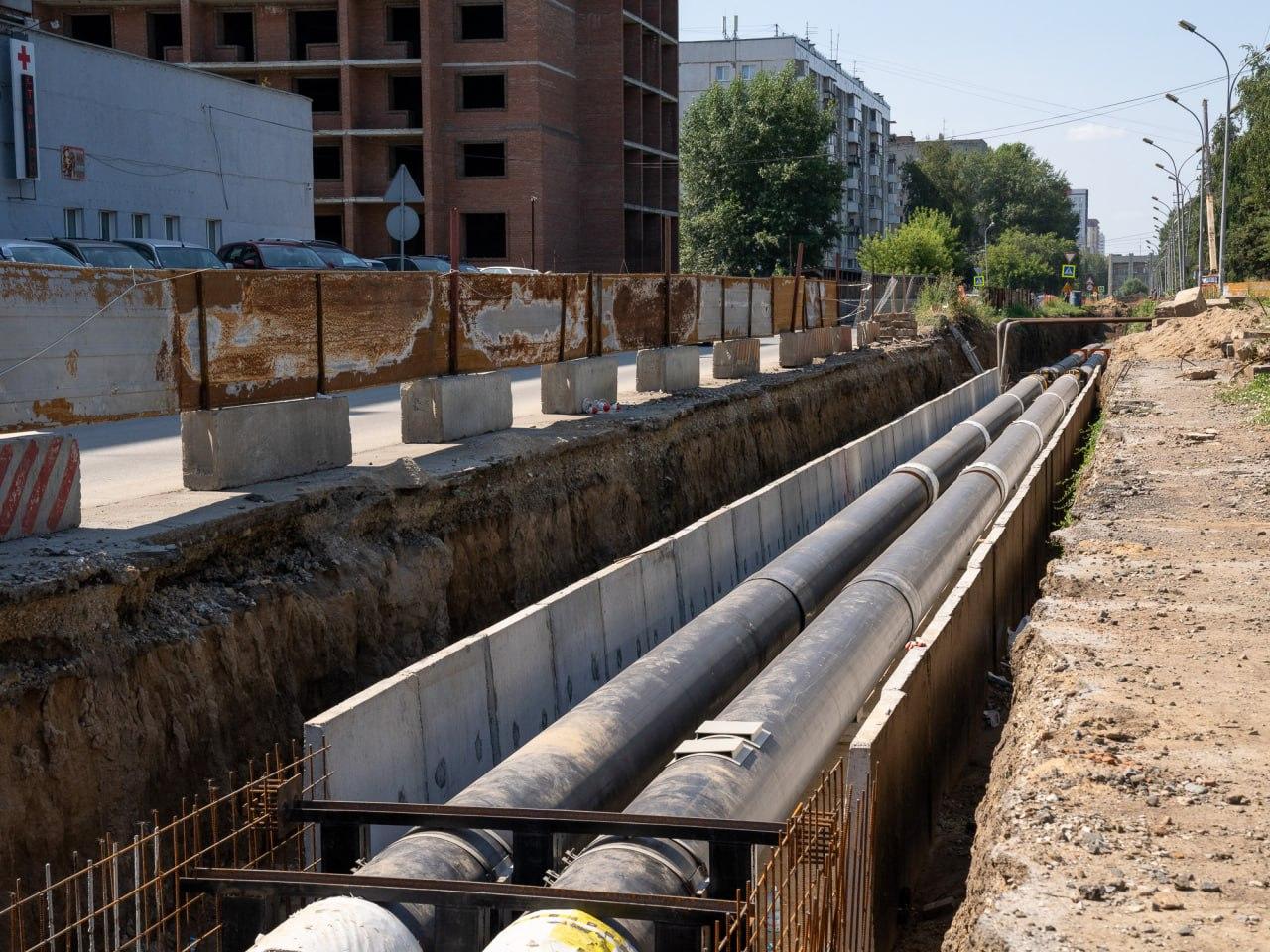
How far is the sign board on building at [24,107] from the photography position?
1067 inches

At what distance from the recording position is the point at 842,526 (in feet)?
42.0

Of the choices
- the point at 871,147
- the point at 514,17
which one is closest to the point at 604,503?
the point at 514,17

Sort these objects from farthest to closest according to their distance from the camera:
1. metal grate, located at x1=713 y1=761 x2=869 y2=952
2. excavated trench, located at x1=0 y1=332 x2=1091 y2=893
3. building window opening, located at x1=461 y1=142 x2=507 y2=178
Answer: building window opening, located at x1=461 y1=142 x2=507 y2=178
excavated trench, located at x1=0 y1=332 x2=1091 y2=893
metal grate, located at x1=713 y1=761 x2=869 y2=952

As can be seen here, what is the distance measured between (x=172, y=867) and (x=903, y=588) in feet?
20.2

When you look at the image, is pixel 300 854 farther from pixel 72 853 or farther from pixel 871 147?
pixel 871 147

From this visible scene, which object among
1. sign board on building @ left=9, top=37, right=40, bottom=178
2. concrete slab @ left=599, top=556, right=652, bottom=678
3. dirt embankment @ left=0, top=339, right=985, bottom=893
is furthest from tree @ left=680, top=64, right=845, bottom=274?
concrete slab @ left=599, top=556, right=652, bottom=678

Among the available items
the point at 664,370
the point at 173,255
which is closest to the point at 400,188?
the point at 664,370

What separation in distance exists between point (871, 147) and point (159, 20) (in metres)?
81.6

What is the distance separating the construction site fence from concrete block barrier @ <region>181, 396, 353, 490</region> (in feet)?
0.41

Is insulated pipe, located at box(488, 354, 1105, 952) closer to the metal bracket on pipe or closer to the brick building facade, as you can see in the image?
the metal bracket on pipe

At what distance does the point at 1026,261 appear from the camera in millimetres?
98375

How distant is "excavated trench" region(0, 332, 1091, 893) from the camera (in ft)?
21.4

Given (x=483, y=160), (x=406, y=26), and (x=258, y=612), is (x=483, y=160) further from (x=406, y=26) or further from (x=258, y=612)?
(x=258, y=612)

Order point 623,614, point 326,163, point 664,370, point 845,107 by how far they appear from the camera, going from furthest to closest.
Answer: point 845,107, point 326,163, point 664,370, point 623,614
